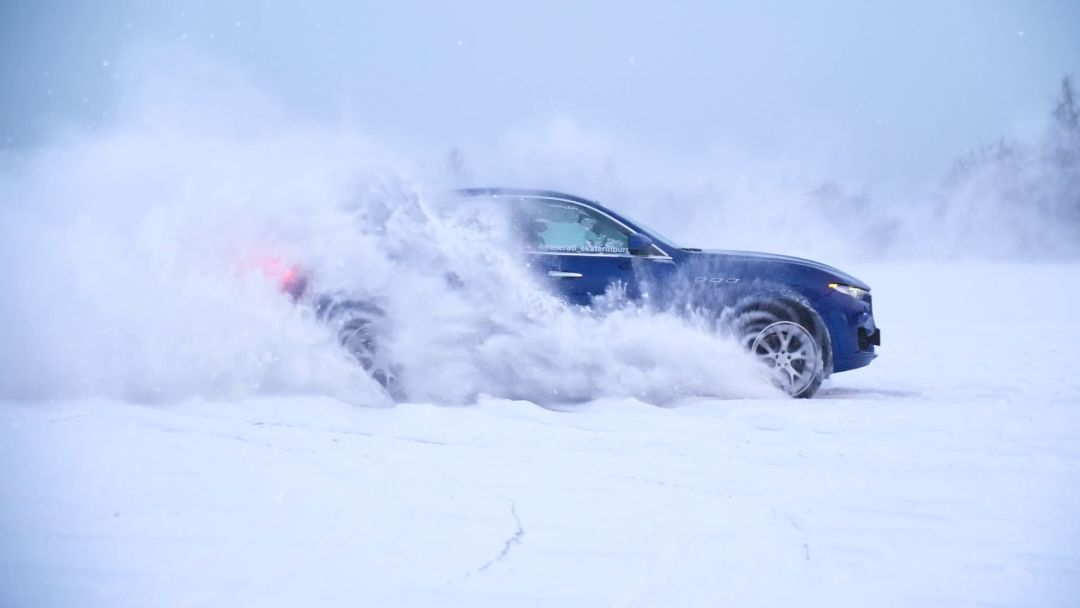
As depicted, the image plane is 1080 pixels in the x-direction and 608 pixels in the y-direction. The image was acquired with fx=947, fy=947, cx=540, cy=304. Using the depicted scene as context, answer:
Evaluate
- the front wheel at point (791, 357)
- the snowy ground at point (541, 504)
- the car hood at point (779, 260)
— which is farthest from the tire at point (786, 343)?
the car hood at point (779, 260)

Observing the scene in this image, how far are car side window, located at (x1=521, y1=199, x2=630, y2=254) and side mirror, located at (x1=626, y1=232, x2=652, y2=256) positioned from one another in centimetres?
5

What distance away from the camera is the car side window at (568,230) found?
761 cm

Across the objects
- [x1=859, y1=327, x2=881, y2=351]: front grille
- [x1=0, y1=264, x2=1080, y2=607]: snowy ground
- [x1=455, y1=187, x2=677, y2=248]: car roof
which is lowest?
[x1=0, y1=264, x2=1080, y2=607]: snowy ground

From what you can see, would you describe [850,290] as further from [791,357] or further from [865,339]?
[791,357]

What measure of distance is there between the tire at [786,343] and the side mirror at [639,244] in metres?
0.92

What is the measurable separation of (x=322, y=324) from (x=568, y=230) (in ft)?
6.87

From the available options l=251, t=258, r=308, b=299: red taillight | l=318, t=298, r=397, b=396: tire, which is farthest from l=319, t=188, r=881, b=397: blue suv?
l=251, t=258, r=308, b=299: red taillight

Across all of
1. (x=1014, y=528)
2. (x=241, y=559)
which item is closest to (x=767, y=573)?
(x=1014, y=528)

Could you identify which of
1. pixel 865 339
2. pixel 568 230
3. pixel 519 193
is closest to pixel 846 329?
pixel 865 339

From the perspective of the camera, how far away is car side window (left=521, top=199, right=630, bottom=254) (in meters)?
7.61

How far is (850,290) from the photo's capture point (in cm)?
790

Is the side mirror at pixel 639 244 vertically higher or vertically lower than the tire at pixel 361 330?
higher

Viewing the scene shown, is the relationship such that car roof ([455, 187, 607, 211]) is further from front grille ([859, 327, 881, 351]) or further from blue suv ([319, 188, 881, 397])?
front grille ([859, 327, 881, 351])

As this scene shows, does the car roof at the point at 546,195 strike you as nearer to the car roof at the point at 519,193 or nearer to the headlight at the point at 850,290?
the car roof at the point at 519,193
